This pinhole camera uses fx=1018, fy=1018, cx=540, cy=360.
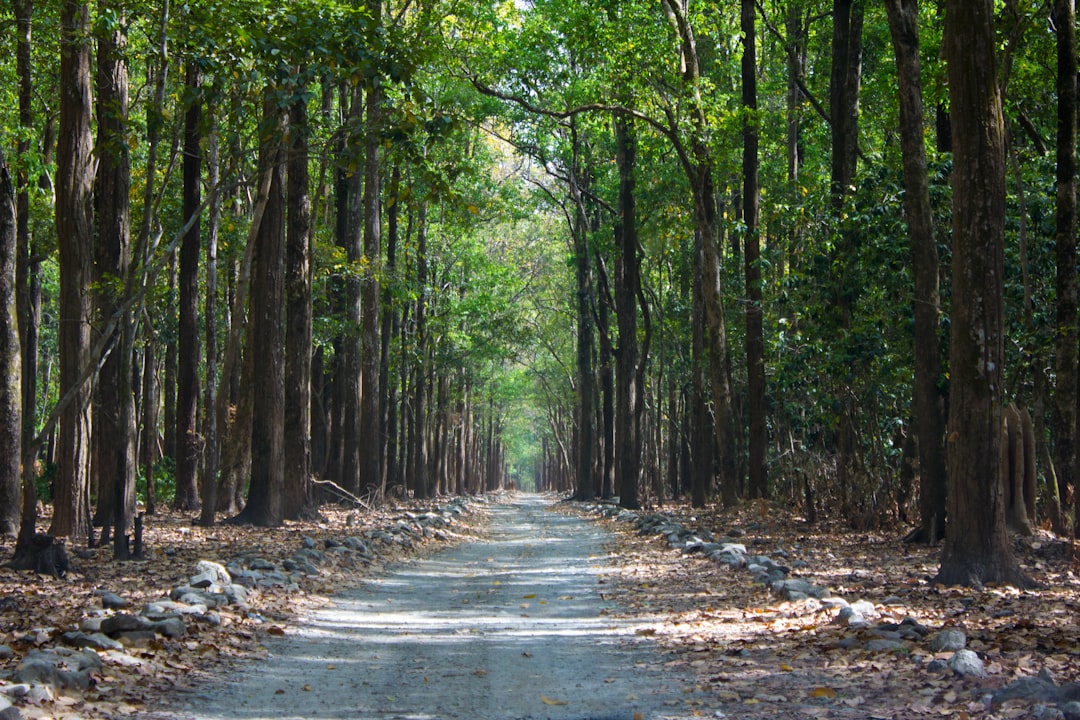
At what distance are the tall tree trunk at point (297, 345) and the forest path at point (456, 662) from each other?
22.7 ft

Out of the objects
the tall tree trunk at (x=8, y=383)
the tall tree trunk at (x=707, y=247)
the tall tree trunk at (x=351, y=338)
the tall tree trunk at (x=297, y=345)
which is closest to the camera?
the tall tree trunk at (x=8, y=383)

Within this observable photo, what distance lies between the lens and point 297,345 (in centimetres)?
1844

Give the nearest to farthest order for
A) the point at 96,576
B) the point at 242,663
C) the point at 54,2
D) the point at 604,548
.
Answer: the point at 242,663
the point at 96,576
the point at 54,2
the point at 604,548

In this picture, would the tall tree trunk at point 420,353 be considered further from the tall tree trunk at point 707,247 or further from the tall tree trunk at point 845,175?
the tall tree trunk at point 845,175

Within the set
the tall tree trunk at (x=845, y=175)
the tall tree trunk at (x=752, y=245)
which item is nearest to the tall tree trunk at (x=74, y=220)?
the tall tree trunk at (x=845, y=175)

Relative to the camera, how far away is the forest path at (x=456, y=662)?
580 centimetres

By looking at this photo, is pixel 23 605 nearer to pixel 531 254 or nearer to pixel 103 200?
pixel 103 200

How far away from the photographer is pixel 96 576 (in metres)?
10.4

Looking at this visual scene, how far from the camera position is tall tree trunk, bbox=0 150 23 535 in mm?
14117

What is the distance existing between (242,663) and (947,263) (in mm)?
12044

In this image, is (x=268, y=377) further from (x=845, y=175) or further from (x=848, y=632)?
(x=848, y=632)


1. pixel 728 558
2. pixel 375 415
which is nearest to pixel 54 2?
pixel 728 558

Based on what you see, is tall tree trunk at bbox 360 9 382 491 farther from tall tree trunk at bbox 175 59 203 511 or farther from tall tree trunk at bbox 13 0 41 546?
tall tree trunk at bbox 13 0 41 546

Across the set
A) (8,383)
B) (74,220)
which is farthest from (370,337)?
(74,220)
